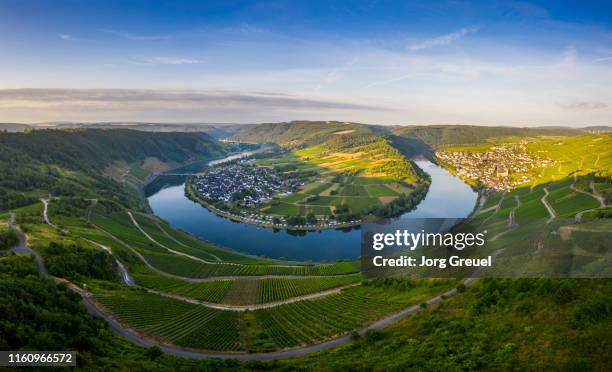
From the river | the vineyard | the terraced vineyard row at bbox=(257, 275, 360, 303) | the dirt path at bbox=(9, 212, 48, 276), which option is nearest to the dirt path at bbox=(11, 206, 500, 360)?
the vineyard

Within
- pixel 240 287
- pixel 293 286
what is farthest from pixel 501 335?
pixel 240 287

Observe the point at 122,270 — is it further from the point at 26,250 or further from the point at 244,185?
the point at 244,185

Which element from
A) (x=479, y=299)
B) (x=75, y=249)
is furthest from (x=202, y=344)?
(x=75, y=249)

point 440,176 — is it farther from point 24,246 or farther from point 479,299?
point 24,246

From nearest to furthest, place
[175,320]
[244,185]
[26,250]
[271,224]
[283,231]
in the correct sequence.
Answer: [175,320]
[26,250]
[283,231]
[271,224]
[244,185]

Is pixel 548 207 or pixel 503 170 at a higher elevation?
pixel 503 170

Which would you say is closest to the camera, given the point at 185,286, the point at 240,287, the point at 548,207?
the point at 240,287

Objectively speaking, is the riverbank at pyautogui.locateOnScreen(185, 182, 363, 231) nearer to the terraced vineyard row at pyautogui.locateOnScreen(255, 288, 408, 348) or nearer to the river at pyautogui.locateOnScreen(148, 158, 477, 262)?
the river at pyautogui.locateOnScreen(148, 158, 477, 262)
